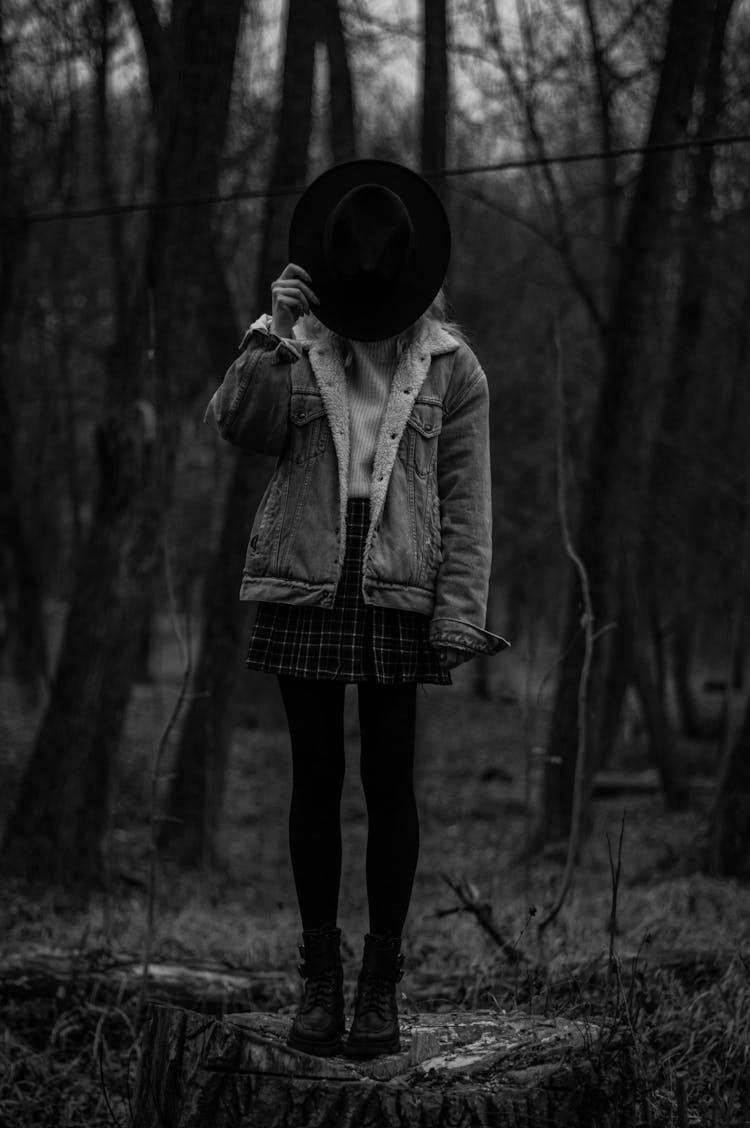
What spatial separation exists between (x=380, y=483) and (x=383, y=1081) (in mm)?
1438

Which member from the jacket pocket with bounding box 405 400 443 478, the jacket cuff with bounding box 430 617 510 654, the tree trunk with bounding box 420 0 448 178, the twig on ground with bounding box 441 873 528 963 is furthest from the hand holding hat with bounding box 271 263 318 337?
the tree trunk with bounding box 420 0 448 178

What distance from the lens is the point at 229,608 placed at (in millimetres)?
9906

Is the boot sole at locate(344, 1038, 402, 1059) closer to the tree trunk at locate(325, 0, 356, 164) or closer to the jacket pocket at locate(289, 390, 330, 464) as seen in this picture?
the jacket pocket at locate(289, 390, 330, 464)

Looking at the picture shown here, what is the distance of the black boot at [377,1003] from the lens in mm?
3002

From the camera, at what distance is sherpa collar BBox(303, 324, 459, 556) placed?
3.11m

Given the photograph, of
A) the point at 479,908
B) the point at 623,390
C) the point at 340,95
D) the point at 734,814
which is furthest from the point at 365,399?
the point at 340,95

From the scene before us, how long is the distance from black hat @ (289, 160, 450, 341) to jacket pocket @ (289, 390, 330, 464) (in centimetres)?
20

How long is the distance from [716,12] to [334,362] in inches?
339

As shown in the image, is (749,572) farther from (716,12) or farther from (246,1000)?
(246,1000)

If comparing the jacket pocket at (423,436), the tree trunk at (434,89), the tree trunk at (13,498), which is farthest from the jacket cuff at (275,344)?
the tree trunk at (13,498)

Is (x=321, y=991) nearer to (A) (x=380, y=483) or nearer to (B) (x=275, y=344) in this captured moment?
(A) (x=380, y=483)

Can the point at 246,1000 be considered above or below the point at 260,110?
below

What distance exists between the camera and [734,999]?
13.1ft

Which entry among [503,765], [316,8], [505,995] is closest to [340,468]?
[505,995]
